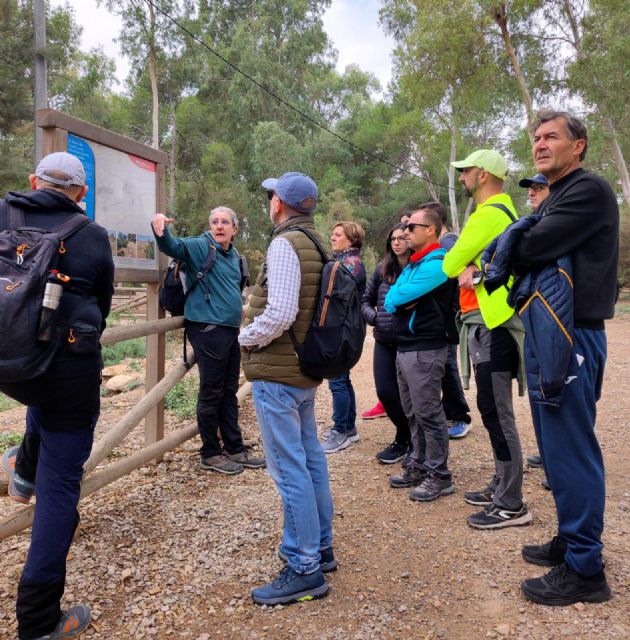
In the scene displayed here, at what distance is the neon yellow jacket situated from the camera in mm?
2988

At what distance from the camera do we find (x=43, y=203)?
2.16 m

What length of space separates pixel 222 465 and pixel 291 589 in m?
1.77

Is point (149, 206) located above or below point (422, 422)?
above

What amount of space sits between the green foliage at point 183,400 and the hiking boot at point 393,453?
225 centimetres

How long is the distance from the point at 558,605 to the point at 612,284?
1.44 metres

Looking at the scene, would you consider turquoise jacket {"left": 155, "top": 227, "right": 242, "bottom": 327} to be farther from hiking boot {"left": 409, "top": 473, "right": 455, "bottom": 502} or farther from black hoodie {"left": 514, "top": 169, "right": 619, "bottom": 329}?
black hoodie {"left": 514, "top": 169, "right": 619, "bottom": 329}

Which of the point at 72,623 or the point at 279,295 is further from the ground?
the point at 279,295

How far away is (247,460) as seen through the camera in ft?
13.8

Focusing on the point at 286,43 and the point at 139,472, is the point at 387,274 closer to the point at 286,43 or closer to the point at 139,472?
the point at 139,472

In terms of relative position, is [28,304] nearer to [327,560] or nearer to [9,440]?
[327,560]

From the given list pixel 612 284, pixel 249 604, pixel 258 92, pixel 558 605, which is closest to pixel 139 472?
pixel 249 604

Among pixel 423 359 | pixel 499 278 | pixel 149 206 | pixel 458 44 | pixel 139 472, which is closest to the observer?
pixel 499 278

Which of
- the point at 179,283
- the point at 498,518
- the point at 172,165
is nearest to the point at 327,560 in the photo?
the point at 498,518

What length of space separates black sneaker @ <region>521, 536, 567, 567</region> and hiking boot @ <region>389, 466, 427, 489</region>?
42.3 inches
